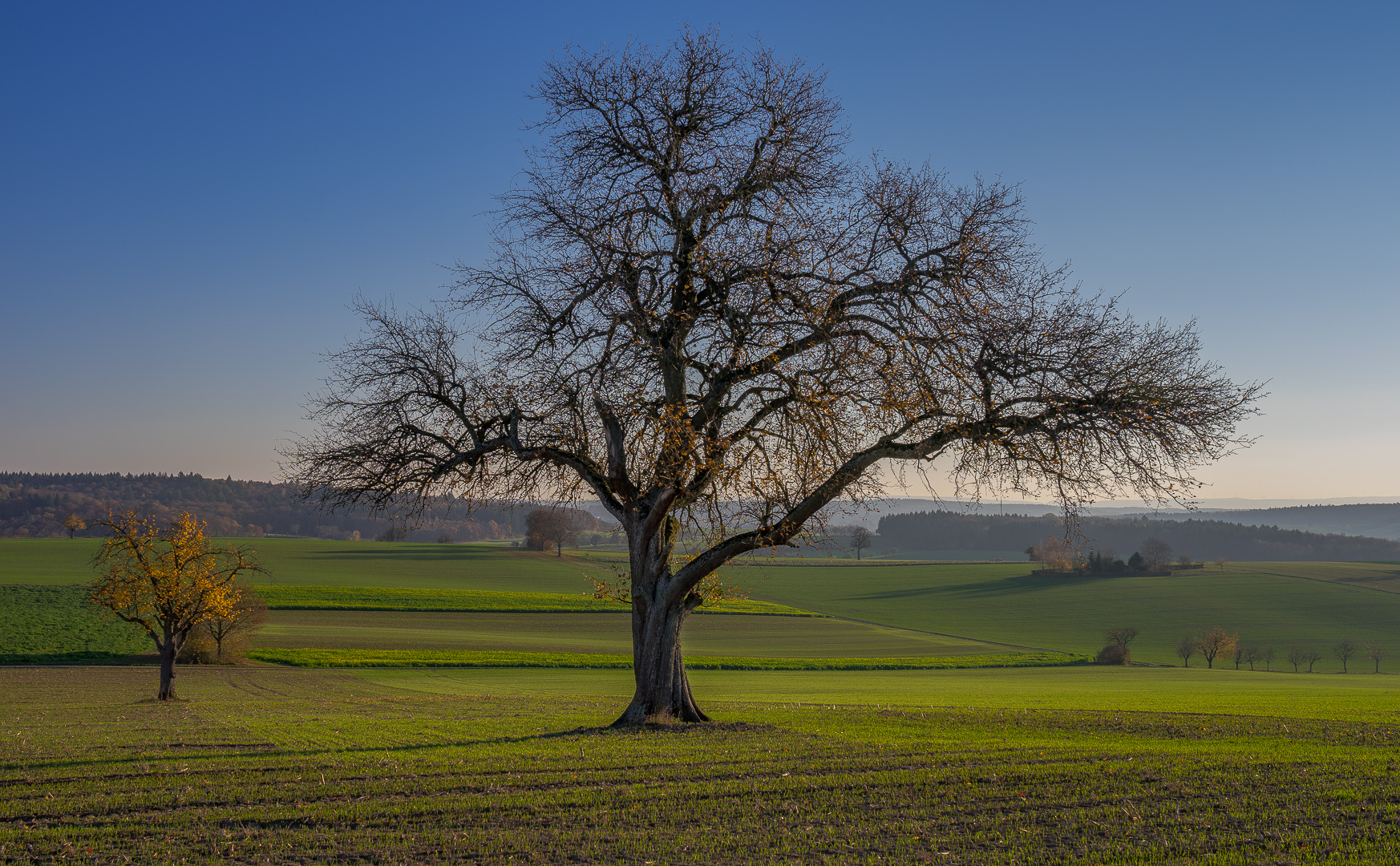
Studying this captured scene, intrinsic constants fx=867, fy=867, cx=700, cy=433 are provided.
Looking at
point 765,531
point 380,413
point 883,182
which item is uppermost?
point 883,182

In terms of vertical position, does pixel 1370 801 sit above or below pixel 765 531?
below

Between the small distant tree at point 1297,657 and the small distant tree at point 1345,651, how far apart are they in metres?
1.89

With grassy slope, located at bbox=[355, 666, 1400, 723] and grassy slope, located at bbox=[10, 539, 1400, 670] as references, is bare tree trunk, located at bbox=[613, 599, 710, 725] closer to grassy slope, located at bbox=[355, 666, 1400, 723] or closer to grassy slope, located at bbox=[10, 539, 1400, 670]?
grassy slope, located at bbox=[355, 666, 1400, 723]

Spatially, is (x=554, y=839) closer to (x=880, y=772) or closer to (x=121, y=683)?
(x=880, y=772)

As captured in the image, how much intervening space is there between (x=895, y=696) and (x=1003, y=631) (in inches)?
1663

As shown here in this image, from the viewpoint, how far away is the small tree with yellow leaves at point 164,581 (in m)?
29.3

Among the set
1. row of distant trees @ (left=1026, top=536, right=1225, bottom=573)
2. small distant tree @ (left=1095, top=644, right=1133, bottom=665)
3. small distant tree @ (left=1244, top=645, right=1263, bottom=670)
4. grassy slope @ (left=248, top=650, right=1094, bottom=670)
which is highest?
row of distant trees @ (left=1026, top=536, right=1225, bottom=573)

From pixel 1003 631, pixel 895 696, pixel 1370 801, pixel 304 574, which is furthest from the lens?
pixel 304 574

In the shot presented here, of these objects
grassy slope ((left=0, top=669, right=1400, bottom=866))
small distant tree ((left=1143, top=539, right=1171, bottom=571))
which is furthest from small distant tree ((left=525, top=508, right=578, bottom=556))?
small distant tree ((left=1143, top=539, right=1171, bottom=571))

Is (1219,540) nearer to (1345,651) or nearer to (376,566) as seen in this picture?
(1345,651)

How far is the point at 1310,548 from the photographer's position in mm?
144500

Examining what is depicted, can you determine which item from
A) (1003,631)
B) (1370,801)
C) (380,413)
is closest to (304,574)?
(1003,631)

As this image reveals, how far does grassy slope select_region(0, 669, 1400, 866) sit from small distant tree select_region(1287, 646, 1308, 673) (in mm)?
50373

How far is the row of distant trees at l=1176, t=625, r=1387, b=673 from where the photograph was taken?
191ft
